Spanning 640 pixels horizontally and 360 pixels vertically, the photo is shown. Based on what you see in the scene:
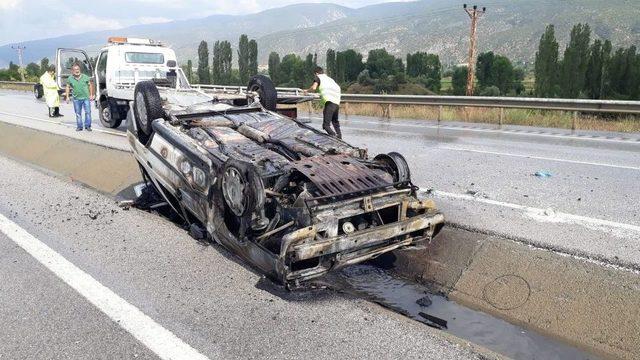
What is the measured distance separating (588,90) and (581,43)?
2779mm

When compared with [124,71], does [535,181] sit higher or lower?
lower

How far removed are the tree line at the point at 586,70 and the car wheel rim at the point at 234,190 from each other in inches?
1044

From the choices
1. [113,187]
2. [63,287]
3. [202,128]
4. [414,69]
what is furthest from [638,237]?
[414,69]

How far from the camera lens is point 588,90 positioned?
91.9ft

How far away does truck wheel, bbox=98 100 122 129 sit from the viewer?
1363 centimetres

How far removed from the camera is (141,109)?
249 inches

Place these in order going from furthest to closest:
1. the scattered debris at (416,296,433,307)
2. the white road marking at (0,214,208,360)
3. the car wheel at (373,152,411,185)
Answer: the car wheel at (373,152,411,185)
the scattered debris at (416,296,433,307)
the white road marking at (0,214,208,360)

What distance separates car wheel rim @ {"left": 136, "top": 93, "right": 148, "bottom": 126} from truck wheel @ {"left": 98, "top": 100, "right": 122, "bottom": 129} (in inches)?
309

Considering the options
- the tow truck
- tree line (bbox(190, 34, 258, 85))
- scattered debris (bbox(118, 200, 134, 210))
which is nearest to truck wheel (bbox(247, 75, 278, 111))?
scattered debris (bbox(118, 200, 134, 210))

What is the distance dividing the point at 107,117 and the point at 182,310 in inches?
452

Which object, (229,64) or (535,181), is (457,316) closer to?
(535,181)

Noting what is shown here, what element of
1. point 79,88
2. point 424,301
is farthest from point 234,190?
point 79,88

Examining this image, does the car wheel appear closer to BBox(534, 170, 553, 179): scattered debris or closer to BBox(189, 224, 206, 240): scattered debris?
BBox(189, 224, 206, 240): scattered debris

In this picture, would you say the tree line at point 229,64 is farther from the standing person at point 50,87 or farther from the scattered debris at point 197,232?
the scattered debris at point 197,232
